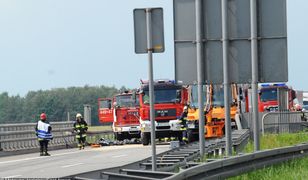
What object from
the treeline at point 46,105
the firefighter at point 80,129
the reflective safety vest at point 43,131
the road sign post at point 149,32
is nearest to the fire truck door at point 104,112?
the firefighter at point 80,129

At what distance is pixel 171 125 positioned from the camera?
33.1 m

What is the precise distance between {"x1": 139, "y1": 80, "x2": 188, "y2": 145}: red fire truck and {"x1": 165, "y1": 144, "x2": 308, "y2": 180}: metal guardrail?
764 inches

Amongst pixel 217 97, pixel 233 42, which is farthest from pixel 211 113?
pixel 233 42

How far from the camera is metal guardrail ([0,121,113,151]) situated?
100.0 ft

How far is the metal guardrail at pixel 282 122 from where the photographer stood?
29.5 m

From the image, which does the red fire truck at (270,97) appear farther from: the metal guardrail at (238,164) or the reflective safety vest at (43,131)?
the metal guardrail at (238,164)

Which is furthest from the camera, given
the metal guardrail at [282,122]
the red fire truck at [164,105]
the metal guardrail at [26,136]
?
the red fire truck at [164,105]

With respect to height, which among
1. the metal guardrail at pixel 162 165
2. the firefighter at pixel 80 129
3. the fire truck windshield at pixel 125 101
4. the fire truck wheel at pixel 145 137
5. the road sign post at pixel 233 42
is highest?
the road sign post at pixel 233 42

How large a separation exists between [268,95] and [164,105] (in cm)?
1060

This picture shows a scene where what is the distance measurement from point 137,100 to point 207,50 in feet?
75.5

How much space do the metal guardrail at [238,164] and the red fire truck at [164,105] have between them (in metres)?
19.4

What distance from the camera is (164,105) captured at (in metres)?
33.2

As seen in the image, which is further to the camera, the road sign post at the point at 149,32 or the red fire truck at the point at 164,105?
the red fire truck at the point at 164,105

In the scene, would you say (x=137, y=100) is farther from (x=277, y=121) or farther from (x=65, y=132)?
(x=277, y=121)
